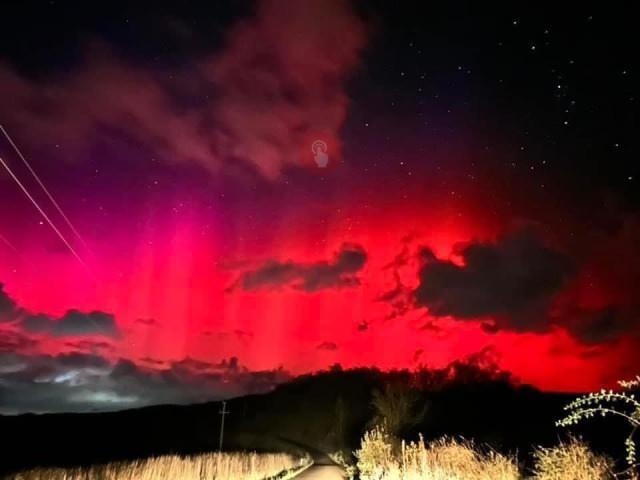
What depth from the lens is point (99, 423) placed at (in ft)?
276

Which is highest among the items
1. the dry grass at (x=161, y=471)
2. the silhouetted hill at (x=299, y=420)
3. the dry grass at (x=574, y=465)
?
the silhouetted hill at (x=299, y=420)

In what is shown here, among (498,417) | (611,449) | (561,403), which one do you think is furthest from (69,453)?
(561,403)

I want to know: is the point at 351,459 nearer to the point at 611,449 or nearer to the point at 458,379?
the point at 611,449

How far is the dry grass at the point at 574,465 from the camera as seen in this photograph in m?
10.1

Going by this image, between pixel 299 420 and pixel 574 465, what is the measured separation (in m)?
86.8

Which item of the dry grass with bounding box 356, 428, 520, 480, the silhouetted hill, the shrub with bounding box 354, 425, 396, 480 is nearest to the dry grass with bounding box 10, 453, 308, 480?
the shrub with bounding box 354, 425, 396, 480

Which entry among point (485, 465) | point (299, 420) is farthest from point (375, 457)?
point (299, 420)

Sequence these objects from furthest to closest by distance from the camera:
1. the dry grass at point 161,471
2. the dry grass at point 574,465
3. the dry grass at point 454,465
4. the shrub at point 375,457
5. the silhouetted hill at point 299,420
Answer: the silhouetted hill at point 299,420 → the shrub at point 375,457 → the dry grass at point 161,471 → the dry grass at point 454,465 → the dry grass at point 574,465

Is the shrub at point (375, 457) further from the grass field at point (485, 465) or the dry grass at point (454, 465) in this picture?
the dry grass at point (454, 465)

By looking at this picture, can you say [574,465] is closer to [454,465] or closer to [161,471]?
[454,465]

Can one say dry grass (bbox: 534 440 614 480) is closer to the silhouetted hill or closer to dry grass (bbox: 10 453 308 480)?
dry grass (bbox: 10 453 308 480)

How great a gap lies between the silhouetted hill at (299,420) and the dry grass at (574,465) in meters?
38.7

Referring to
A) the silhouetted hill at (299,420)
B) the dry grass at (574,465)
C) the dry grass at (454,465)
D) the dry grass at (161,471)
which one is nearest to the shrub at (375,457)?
the dry grass at (454,465)

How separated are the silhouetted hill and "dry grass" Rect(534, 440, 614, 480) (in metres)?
38.7
